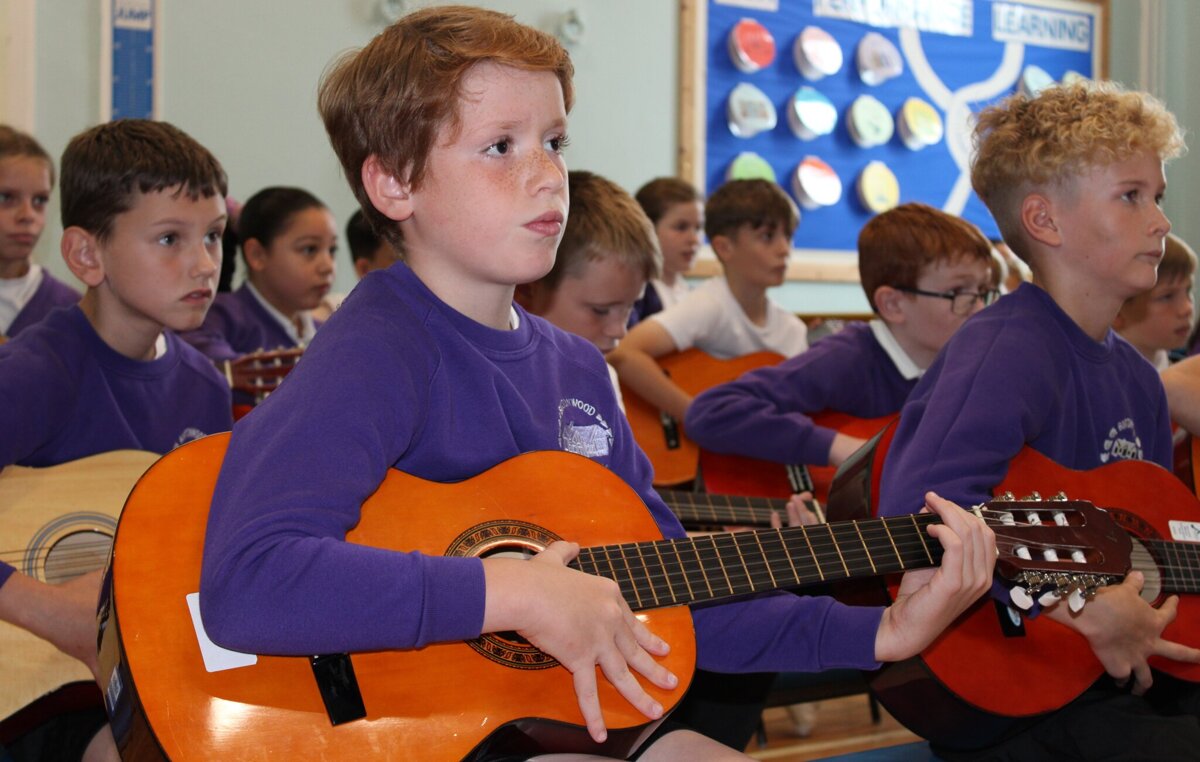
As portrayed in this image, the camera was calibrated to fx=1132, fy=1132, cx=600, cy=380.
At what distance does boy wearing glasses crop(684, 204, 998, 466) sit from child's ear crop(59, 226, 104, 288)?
1.69 metres

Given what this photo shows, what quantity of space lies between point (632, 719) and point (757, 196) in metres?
3.50

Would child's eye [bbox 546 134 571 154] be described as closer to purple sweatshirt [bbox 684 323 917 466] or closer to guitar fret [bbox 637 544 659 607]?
guitar fret [bbox 637 544 659 607]

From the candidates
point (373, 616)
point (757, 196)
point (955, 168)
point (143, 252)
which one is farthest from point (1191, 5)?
point (373, 616)

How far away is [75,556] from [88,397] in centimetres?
36

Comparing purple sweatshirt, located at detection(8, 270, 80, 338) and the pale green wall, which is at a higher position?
the pale green wall

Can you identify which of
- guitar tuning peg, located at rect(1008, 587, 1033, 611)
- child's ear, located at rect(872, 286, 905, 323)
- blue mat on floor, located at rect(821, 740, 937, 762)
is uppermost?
child's ear, located at rect(872, 286, 905, 323)

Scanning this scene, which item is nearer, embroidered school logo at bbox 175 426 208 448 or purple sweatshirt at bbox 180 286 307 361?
embroidered school logo at bbox 175 426 208 448

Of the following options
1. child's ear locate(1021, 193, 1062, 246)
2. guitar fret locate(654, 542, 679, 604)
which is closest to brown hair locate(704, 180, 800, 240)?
child's ear locate(1021, 193, 1062, 246)

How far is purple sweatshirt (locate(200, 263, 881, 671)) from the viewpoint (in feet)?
4.24

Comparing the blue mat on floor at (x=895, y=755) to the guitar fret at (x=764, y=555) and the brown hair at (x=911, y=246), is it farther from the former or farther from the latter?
the brown hair at (x=911, y=246)

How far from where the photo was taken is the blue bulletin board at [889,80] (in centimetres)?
638

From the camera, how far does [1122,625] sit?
6.43 ft

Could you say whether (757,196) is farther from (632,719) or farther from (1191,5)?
(1191,5)

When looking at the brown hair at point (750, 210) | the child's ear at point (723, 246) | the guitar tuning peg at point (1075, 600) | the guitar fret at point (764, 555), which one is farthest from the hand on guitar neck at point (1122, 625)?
the brown hair at point (750, 210)
